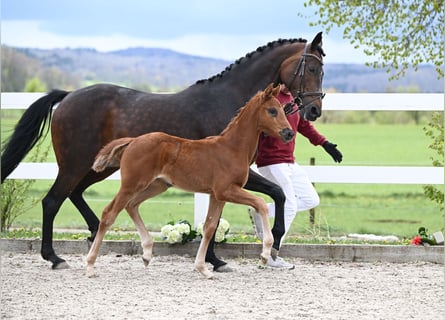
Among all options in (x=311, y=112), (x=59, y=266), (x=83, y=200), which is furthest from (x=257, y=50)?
(x=59, y=266)

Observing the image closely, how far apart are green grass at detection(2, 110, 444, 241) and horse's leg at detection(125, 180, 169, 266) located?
193 cm

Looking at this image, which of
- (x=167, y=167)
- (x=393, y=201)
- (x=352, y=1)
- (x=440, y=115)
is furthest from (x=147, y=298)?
(x=393, y=201)

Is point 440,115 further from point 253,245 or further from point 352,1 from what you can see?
point 253,245

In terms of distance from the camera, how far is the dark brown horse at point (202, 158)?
622 centimetres

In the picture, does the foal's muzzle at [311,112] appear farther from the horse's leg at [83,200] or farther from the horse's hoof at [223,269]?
the horse's leg at [83,200]

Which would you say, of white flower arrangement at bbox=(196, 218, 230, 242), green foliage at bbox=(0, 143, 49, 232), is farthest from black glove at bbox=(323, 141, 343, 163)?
green foliage at bbox=(0, 143, 49, 232)

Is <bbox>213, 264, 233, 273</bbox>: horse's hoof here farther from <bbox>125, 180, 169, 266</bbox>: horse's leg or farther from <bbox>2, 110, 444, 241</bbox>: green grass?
<bbox>2, 110, 444, 241</bbox>: green grass

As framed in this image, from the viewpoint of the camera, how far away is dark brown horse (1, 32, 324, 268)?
6.89 meters

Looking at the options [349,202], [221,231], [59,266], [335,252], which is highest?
[221,231]

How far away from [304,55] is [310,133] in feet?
2.50

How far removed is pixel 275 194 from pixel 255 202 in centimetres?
50

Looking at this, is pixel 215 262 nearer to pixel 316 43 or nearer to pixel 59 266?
pixel 59 266

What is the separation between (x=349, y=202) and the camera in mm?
22172

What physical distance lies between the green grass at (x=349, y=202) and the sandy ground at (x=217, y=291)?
4.71 ft
